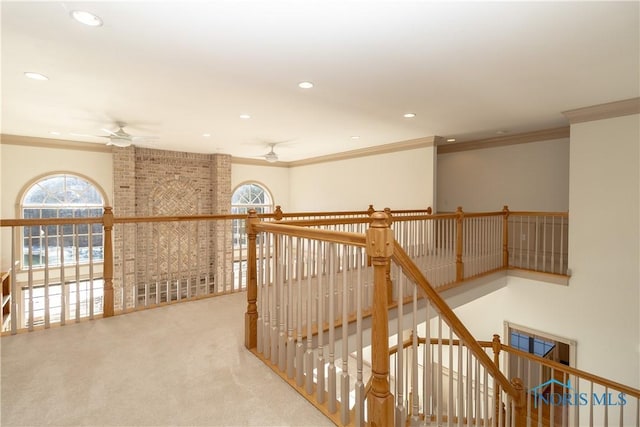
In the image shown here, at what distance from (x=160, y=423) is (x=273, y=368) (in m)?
0.74

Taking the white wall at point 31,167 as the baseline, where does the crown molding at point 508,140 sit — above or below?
above

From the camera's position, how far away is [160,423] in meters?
1.68

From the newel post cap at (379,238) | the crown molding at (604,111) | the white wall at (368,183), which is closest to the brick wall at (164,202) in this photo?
the white wall at (368,183)

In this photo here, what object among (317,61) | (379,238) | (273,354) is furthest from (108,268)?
(379,238)

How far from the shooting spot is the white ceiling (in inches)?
85.7

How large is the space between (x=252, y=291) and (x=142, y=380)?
2.90 feet

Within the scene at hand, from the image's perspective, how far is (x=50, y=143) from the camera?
6504 millimetres

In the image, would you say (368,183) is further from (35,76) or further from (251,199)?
(35,76)

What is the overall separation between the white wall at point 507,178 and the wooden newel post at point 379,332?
19.3 feet

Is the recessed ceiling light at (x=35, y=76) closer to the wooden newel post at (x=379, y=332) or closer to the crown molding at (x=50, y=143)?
the wooden newel post at (x=379, y=332)

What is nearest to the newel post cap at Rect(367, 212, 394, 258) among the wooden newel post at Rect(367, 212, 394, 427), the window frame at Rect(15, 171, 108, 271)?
the wooden newel post at Rect(367, 212, 394, 427)

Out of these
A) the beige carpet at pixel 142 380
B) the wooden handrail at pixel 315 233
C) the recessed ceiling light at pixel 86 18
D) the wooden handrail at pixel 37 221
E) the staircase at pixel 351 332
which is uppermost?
the recessed ceiling light at pixel 86 18

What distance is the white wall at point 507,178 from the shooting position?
5.83 metres

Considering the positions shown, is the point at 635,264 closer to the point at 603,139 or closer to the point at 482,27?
the point at 603,139
